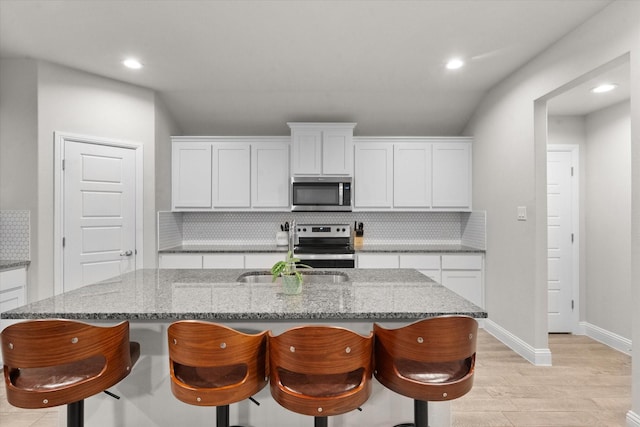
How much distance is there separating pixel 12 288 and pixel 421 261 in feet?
13.4

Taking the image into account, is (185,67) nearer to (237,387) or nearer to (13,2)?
(13,2)

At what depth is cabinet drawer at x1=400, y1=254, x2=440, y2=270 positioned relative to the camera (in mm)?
4531

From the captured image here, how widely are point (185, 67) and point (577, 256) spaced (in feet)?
15.5

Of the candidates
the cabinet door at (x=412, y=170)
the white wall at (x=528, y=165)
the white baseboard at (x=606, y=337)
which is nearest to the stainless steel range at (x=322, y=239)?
the cabinet door at (x=412, y=170)

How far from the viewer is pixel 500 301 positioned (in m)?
4.10

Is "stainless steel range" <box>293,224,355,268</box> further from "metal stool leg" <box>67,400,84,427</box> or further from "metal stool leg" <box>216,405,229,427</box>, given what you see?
"metal stool leg" <box>67,400,84,427</box>

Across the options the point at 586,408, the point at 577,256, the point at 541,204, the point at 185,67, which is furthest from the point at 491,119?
the point at 185,67

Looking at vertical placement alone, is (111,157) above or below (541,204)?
above

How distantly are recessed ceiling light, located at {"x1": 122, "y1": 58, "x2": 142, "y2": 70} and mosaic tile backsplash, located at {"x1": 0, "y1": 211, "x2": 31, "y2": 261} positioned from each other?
5.45 ft

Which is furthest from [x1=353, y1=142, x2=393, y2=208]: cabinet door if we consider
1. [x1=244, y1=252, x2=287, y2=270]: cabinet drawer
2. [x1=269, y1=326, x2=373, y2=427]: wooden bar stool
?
[x1=269, y1=326, x2=373, y2=427]: wooden bar stool

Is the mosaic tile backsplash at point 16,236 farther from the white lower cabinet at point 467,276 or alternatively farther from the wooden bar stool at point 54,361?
the white lower cabinet at point 467,276

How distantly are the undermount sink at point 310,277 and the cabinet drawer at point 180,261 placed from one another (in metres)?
2.05

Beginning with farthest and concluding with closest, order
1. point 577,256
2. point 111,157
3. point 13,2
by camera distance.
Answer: point 577,256
point 111,157
point 13,2

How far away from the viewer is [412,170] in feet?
15.9
